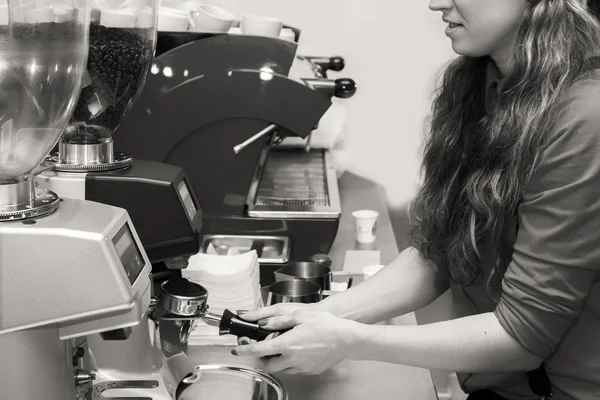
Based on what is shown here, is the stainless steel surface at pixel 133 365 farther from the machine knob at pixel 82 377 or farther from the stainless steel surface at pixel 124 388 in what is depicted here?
the machine knob at pixel 82 377

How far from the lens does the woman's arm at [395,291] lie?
140 centimetres

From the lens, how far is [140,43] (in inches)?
54.2

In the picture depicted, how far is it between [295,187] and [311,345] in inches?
37.5

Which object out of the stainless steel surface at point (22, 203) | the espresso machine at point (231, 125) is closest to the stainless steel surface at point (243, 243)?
the espresso machine at point (231, 125)

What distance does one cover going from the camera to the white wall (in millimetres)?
2955

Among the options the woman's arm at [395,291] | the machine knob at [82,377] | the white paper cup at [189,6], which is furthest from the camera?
the white paper cup at [189,6]

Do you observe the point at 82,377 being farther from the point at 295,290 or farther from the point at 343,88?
the point at 343,88

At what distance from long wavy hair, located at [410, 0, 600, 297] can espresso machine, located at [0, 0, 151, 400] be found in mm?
526

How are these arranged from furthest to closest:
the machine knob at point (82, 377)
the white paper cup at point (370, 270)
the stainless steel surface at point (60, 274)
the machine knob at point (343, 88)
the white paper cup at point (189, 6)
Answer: the white paper cup at point (189, 6)
the machine knob at point (343, 88)
the white paper cup at point (370, 270)
the machine knob at point (82, 377)
the stainless steel surface at point (60, 274)

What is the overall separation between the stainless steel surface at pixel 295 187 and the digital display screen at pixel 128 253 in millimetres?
864

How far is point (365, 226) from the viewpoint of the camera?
2088mm

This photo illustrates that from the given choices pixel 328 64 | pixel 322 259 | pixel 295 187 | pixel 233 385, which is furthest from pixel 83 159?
pixel 328 64

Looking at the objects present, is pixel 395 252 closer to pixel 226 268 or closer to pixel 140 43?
pixel 226 268

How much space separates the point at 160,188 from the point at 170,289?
20cm
